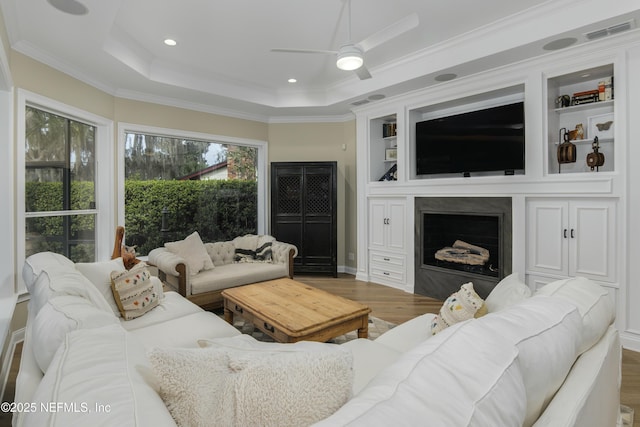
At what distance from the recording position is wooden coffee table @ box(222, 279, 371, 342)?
232 centimetres

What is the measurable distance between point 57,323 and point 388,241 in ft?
14.0

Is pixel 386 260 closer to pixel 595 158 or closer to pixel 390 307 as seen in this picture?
pixel 390 307

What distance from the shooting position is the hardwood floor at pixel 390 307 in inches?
85.9

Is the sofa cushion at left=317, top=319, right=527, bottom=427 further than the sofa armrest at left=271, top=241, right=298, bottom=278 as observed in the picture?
No

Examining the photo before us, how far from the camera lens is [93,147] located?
4035mm

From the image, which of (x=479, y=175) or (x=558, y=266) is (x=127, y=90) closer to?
(x=479, y=175)

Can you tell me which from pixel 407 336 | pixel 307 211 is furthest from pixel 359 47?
pixel 307 211

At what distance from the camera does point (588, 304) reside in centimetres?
127

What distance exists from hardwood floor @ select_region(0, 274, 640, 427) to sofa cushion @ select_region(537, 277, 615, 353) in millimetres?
1198

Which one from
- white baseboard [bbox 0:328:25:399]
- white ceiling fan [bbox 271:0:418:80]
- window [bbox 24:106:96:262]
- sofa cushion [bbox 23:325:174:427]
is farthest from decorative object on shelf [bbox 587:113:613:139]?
window [bbox 24:106:96:262]

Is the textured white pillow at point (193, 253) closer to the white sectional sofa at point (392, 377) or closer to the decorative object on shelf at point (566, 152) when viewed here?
the white sectional sofa at point (392, 377)

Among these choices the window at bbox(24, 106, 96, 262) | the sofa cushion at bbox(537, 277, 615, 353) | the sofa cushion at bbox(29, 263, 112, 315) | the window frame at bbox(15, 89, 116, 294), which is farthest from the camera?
the window frame at bbox(15, 89, 116, 294)

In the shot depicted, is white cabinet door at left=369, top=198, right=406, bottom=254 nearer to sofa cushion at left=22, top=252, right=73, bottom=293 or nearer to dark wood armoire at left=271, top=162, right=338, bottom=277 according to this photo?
dark wood armoire at left=271, top=162, right=338, bottom=277

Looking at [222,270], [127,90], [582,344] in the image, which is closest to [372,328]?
[222,270]
